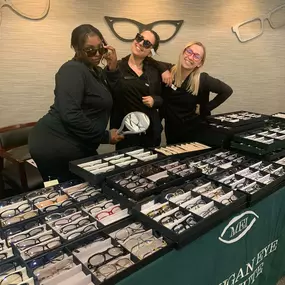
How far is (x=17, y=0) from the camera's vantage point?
8.25 ft

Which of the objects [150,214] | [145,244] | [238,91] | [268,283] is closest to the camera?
[145,244]

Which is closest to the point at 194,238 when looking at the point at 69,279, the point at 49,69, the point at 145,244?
the point at 145,244

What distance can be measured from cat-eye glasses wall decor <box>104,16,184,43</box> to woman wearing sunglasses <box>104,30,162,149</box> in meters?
0.90

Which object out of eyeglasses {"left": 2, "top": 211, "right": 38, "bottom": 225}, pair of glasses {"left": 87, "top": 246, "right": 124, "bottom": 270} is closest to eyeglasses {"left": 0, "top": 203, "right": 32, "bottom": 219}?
eyeglasses {"left": 2, "top": 211, "right": 38, "bottom": 225}

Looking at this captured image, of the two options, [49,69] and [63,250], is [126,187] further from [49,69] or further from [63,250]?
[49,69]

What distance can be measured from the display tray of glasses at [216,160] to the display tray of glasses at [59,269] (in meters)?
0.79

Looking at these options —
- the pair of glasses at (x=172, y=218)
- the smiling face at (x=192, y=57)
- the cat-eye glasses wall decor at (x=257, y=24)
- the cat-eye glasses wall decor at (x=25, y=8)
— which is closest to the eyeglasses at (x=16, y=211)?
the pair of glasses at (x=172, y=218)

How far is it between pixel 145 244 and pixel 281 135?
119cm

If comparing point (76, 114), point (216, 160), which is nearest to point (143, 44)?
point (76, 114)

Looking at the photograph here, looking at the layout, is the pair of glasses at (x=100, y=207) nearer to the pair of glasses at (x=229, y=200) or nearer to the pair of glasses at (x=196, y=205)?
the pair of glasses at (x=196, y=205)

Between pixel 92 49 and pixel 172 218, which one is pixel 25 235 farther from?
pixel 92 49

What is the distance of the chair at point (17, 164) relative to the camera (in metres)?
2.26

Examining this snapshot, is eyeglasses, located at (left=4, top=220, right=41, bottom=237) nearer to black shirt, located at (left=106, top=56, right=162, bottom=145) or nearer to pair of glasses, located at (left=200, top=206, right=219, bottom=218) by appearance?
pair of glasses, located at (left=200, top=206, right=219, bottom=218)

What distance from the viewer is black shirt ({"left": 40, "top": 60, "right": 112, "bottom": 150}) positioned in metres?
1.51
